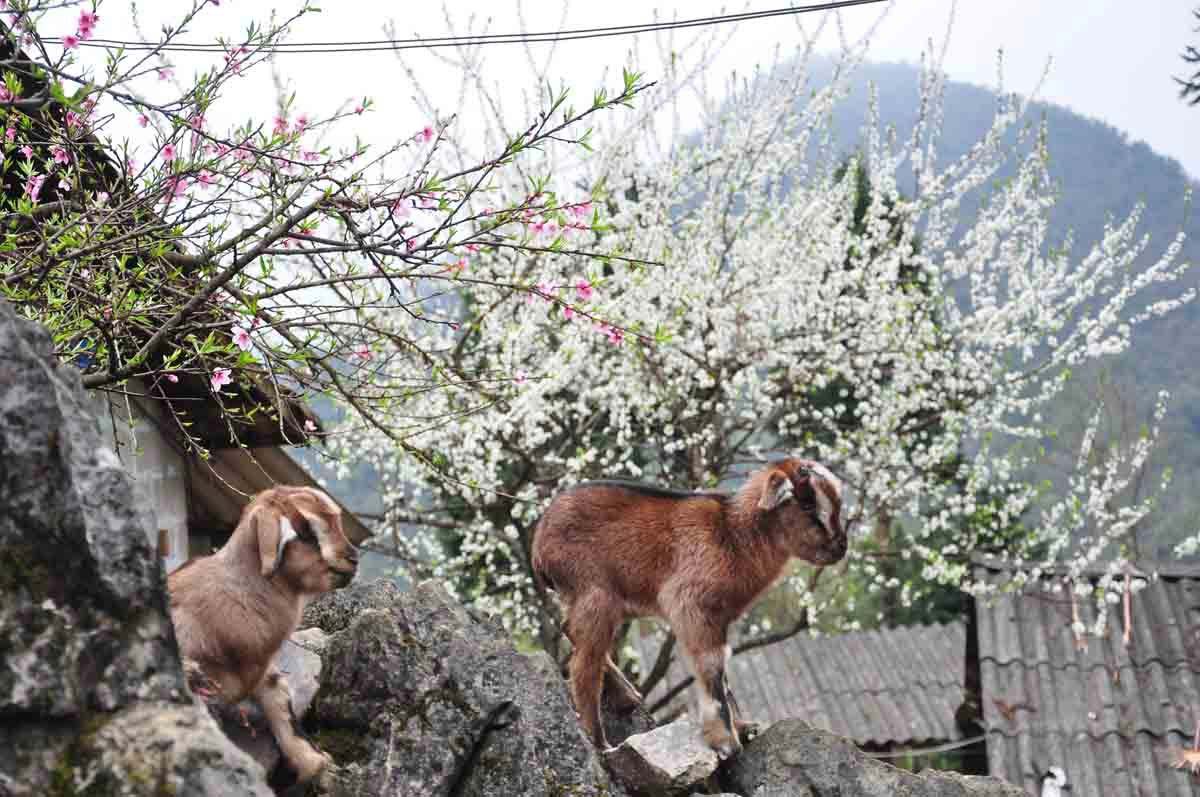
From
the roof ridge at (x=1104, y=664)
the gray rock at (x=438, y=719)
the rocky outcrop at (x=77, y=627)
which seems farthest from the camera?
the roof ridge at (x=1104, y=664)

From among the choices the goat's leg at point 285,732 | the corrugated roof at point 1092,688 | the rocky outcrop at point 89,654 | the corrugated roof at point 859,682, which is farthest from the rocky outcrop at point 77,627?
the corrugated roof at point 859,682

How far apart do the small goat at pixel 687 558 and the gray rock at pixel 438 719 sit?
51 centimetres

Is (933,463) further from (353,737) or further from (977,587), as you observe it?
(353,737)

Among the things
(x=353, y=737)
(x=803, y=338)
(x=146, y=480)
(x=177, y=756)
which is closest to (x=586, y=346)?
(x=803, y=338)

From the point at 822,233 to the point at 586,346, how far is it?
11.6ft

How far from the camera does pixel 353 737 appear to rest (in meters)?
3.83

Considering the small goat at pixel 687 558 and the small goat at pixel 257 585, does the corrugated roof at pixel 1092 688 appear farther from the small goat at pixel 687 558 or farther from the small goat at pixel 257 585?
the small goat at pixel 257 585

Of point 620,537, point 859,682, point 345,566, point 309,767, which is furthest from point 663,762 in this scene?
point 859,682

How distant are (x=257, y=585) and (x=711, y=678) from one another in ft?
6.33

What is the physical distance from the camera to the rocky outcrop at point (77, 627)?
244 centimetres

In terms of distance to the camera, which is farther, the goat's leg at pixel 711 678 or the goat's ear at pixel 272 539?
the goat's leg at pixel 711 678

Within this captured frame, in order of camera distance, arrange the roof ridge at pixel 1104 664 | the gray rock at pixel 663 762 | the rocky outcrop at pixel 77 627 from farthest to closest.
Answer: the roof ridge at pixel 1104 664
the gray rock at pixel 663 762
the rocky outcrop at pixel 77 627

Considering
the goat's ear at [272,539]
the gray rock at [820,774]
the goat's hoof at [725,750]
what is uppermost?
the goat's ear at [272,539]

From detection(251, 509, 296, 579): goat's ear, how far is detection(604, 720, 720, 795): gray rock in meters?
1.68
